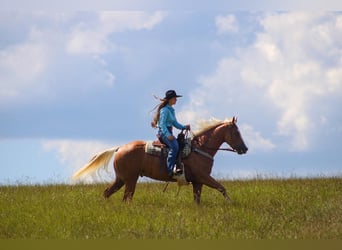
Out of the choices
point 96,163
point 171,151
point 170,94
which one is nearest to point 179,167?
point 171,151

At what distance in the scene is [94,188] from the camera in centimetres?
1636

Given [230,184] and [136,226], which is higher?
[230,184]

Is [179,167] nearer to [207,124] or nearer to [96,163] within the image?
[207,124]

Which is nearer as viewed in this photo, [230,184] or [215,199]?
[215,199]

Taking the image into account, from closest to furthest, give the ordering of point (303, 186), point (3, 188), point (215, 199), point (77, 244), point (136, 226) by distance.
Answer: point (77, 244) < point (136, 226) < point (215, 199) < point (303, 186) < point (3, 188)

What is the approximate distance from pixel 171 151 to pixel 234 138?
4.43 ft

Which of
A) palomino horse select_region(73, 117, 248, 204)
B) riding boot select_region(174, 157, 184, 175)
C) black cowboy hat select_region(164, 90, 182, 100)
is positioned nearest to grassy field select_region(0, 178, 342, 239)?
palomino horse select_region(73, 117, 248, 204)

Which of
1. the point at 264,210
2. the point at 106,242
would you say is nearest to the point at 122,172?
the point at 264,210

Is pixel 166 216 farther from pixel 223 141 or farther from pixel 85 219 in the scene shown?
pixel 223 141

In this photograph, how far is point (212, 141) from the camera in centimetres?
1359

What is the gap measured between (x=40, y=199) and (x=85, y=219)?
293 centimetres

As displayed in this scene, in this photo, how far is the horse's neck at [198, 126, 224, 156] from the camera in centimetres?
1357

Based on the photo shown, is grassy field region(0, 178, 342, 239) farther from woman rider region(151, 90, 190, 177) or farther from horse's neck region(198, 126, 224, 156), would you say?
horse's neck region(198, 126, 224, 156)

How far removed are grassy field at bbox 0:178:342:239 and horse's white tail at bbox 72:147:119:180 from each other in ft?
1.81
